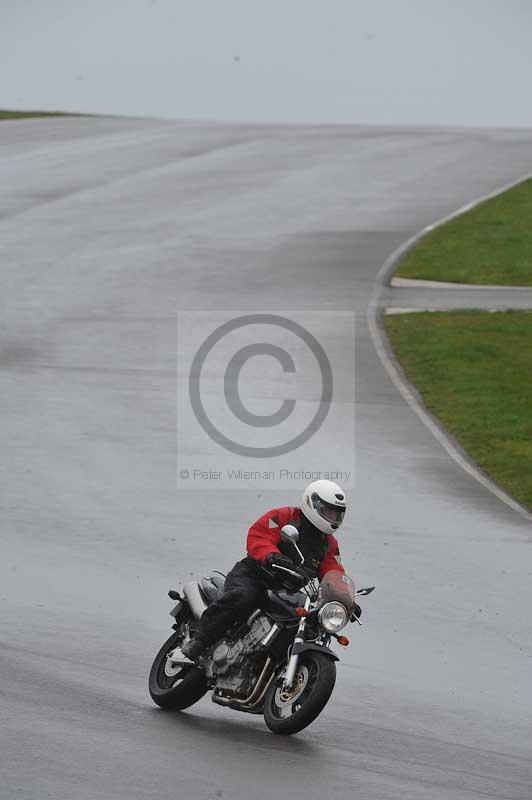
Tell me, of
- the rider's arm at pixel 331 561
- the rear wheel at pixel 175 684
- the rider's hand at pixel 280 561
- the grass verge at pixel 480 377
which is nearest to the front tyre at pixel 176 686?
the rear wheel at pixel 175 684

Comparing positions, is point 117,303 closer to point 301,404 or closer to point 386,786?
point 301,404

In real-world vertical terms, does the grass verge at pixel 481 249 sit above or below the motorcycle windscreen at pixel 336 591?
above

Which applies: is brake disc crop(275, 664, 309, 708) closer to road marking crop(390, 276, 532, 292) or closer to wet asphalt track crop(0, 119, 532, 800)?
wet asphalt track crop(0, 119, 532, 800)

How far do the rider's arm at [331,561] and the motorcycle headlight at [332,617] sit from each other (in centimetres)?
57

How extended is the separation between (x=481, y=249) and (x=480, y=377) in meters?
10.1

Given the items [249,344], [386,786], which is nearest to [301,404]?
[249,344]

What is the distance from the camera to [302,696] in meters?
9.80

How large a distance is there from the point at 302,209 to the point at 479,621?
26025 millimetres

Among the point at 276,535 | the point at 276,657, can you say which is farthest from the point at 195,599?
the point at 276,657

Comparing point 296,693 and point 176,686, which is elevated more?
point 296,693

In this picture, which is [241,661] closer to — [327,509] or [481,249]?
[327,509]

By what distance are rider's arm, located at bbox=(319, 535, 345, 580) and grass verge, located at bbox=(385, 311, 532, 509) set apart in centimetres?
859

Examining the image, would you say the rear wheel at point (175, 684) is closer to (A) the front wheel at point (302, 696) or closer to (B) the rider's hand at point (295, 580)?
(A) the front wheel at point (302, 696)

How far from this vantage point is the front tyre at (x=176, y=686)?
34.9 ft
